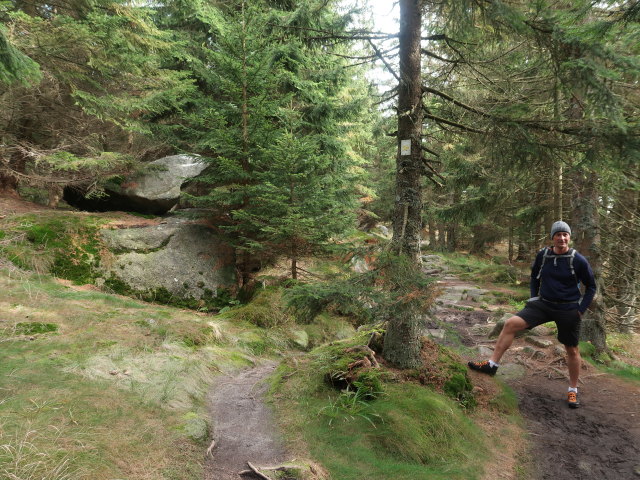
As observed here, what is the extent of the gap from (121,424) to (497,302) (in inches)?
539

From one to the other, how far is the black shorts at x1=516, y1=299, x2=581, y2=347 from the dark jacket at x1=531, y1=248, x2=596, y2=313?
8cm

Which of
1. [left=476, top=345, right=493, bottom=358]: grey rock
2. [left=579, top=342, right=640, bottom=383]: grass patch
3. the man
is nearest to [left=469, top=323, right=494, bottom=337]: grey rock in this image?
[left=476, top=345, right=493, bottom=358]: grey rock

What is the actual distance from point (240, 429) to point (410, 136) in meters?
4.46

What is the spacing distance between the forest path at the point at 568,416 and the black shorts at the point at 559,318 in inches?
40.4

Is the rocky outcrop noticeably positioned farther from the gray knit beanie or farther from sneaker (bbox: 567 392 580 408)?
sneaker (bbox: 567 392 580 408)

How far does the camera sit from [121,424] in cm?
303

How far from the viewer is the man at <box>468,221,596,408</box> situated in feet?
15.8

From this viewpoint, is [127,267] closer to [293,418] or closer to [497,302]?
[293,418]

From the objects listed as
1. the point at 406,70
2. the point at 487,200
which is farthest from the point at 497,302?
the point at 406,70

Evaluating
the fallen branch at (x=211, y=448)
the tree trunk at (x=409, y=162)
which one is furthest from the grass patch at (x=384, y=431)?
the fallen branch at (x=211, y=448)

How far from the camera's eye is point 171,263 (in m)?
9.24

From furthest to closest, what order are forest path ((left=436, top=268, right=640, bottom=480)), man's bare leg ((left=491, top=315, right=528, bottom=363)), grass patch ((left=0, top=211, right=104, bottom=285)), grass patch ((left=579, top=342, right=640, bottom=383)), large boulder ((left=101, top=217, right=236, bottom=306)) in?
1. large boulder ((left=101, top=217, right=236, bottom=306))
2. grass patch ((left=0, top=211, right=104, bottom=285))
3. grass patch ((left=579, top=342, right=640, bottom=383))
4. man's bare leg ((left=491, top=315, right=528, bottom=363))
5. forest path ((left=436, top=268, right=640, bottom=480))

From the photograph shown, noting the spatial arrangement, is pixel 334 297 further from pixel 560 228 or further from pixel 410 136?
pixel 560 228

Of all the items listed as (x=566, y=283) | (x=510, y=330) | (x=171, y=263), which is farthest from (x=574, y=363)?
(x=171, y=263)
